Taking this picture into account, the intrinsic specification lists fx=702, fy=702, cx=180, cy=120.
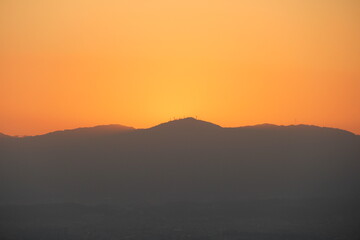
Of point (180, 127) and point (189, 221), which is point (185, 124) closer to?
point (180, 127)

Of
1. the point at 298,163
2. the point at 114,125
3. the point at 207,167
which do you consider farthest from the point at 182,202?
the point at 114,125

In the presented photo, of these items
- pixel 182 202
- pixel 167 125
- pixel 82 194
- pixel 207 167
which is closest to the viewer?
pixel 182 202

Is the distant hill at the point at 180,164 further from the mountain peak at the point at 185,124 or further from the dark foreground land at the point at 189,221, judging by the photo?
the dark foreground land at the point at 189,221

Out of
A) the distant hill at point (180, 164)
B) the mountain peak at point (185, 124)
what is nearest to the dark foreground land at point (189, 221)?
the distant hill at point (180, 164)

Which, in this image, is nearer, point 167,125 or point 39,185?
point 39,185

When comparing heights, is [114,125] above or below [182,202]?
above

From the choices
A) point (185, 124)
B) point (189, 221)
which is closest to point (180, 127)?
point (185, 124)

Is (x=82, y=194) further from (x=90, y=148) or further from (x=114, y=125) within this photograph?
(x=114, y=125)
